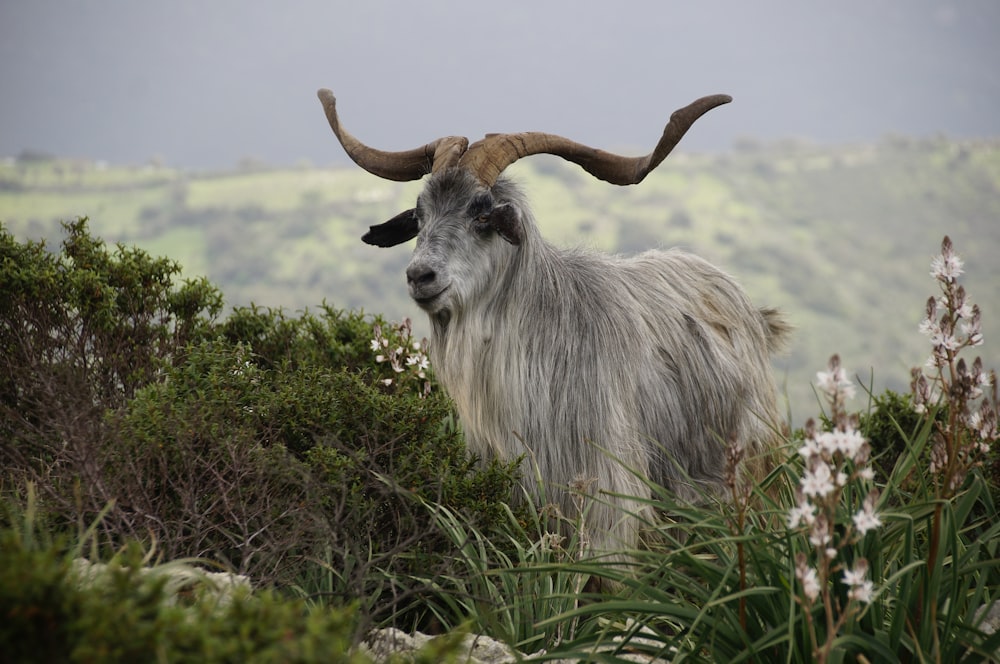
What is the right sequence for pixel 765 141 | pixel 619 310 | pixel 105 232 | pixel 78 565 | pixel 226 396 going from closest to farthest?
pixel 78 565 → pixel 226 396 → pixel 619 310 → pixel 105 232 → pixel 765 141

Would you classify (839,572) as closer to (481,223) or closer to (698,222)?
(481,223)

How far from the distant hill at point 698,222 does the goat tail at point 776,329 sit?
54266 mm

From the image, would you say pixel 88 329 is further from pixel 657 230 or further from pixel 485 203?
pixel 657 230

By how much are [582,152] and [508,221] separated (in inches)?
35.8

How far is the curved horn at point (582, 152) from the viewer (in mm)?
5879

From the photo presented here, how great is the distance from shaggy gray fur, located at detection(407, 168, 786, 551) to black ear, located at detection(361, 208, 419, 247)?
39cm

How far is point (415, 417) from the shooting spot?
17.5 feet

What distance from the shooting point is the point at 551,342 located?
5.99m

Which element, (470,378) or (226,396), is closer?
(226,396)

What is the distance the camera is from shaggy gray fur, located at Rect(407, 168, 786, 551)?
5703 mm

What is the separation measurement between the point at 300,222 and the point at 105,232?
19.8m

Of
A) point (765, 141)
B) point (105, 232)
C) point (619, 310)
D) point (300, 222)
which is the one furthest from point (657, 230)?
point (619, 310)

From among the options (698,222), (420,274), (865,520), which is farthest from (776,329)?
(698,222)

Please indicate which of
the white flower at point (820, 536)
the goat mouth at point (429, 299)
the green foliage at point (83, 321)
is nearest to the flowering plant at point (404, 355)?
the goat mouth at point (429, 299)
